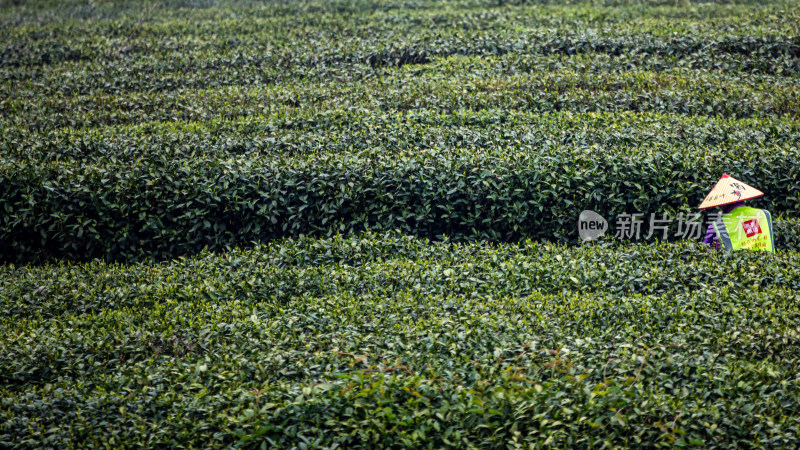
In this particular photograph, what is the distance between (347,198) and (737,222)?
171 inches

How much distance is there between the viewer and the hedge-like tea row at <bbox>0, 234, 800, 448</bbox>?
3.99 m

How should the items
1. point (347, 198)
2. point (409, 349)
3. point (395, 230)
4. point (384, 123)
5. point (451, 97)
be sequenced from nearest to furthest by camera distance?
point (409, 349), point (395, 230), point (347, 198), point (384, 123), point (451, 97)

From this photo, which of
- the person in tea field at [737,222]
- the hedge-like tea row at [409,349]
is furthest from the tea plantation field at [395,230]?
the person in tea field at [737,222]

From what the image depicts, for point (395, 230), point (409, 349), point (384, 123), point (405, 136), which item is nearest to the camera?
point (409, 349)

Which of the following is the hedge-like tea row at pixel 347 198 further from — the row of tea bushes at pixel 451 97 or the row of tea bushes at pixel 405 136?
the row of tea bushes at pixel 451 97

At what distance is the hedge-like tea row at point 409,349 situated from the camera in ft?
13.1

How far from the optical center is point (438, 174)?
7523 mm

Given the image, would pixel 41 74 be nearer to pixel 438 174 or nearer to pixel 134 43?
pixel 134 43

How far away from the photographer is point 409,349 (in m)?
4.68

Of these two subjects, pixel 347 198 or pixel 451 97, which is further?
pixel 451 97

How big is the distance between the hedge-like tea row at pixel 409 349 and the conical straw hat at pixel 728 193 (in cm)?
63

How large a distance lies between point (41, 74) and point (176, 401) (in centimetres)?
986

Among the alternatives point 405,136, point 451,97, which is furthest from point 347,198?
point 451,97

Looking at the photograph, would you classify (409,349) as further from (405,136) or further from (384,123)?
(384,123)
